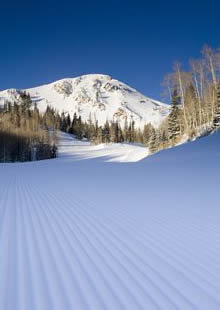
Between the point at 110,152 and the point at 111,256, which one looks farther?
the point at 110,152


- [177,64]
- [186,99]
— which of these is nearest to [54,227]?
[177,64]

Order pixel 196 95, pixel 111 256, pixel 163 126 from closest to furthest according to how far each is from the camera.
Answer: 1. pixel 111 256
2. pixel 196 95
3. pixel 163 126

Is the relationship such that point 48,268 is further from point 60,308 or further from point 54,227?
point 54,227

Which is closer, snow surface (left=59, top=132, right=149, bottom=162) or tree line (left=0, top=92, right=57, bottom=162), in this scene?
snow surface (left=59, top=132, right=149, bottom=162)

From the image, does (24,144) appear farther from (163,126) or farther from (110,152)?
(163,126)

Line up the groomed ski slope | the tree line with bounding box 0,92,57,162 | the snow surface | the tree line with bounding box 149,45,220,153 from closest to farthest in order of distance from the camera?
1. the groomed ski slope
2. the tree line with bounding box 149,45,220,153
3. the snow surface
4. the tree line with bounding box 0,92,57,162

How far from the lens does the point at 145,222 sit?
6.00m

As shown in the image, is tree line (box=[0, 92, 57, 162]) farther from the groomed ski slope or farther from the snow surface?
the groomed ski slope

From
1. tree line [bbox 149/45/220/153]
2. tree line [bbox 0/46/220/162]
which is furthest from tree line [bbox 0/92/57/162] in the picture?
tree line [bbox 149/45/220/153]

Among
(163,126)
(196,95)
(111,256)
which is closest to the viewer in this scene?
(111,256)

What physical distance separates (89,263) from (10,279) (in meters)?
1.06

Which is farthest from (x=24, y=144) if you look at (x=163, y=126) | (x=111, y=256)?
(x=111, y=256)

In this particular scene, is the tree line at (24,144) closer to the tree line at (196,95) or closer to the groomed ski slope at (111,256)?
the tree line at (196,95)

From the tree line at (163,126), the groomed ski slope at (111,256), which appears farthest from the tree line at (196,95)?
the groomed ski slope at (111,256)
